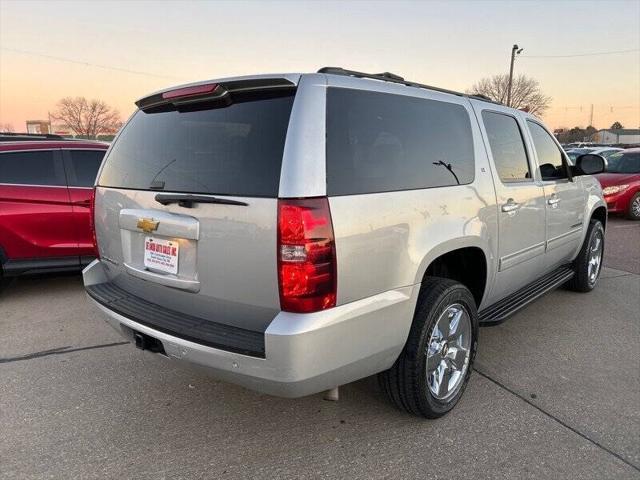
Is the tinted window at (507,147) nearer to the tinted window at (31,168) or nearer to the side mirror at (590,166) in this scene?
the side mirror at (590,166)

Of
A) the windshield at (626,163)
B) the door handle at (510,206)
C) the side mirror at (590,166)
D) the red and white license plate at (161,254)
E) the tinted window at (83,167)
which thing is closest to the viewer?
the red and white license plate at (161,254)

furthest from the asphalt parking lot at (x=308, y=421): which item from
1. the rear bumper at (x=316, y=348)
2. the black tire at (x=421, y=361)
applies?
the rear bumper at (x=316, y=348)

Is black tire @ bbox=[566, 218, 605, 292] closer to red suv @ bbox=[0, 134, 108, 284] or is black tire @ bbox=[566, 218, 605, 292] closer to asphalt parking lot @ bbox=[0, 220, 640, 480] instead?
asphalt parking lot @ bbox=[0, 220, 640, 480]

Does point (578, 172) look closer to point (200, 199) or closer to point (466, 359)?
point (466, 359)

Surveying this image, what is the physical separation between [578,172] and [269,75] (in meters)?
3.61

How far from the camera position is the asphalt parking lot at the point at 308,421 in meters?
2.43

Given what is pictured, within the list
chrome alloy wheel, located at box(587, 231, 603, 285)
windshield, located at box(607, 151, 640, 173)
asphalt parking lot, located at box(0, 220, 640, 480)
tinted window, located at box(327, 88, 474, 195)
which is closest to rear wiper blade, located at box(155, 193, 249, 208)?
tinted window, located at box(327, 88, 474, 195)

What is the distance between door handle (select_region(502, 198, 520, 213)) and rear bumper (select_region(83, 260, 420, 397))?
1.24 metres

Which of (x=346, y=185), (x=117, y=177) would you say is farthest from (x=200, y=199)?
(x=117, y=177)

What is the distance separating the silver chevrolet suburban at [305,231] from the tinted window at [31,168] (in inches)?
108

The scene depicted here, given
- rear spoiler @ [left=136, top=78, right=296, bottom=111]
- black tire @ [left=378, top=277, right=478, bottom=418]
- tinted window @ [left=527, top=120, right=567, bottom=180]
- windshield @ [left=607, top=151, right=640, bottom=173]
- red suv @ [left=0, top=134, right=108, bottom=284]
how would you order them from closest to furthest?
rear spoiler @ [left=136, top=78, right=296, bottom=111]
black tire @ [left=378, top=277, right=478, bottom=418]
tinted window @ [left=527, top=120, right=567, bottom=180]
red suv @ [left=0, top=134, right=108, bottom=284]
windshield @ [left=607, top=151, right=640, bottom=173]

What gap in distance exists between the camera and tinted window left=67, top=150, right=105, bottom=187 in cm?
542

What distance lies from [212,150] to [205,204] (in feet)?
1.01

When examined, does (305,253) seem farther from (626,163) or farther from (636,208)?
(626,163)
